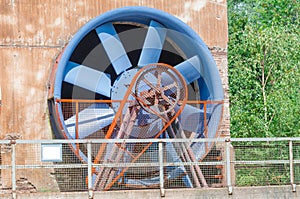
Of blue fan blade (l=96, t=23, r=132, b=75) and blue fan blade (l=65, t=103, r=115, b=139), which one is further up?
blue fan blade (l=96, t=23, r=132, b=75)

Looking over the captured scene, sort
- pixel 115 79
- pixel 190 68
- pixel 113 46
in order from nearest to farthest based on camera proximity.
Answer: pixel 113 46, pixel 190 68, pixel 115 79

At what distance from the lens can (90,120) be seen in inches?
590

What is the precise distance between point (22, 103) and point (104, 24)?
203 cm

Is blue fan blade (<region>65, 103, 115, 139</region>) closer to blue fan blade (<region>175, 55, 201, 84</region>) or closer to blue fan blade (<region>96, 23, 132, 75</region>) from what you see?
blue fan blade (<region>96, 23, 132, 75</region>)

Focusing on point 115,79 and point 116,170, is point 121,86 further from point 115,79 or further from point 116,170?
point 116,170

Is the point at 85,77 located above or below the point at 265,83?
below

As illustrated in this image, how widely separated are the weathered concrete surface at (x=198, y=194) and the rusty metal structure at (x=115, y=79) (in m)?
1.01

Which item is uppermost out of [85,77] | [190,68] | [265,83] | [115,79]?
[265,83]

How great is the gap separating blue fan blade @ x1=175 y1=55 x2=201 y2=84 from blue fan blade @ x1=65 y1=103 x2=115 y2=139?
4.86ft

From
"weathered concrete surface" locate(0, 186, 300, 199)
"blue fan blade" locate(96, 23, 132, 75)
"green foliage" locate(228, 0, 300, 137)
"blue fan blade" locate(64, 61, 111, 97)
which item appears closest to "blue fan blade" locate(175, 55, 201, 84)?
"blue fan blade" locate(96, 23, 132, 75)

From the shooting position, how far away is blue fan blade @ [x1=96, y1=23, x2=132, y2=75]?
15.1 meters

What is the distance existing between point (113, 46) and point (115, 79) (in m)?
1.15

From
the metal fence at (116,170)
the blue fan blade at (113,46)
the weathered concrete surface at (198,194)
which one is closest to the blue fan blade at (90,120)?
the metal fence at (116,170)

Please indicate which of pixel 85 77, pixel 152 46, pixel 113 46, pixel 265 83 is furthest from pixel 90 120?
pixel 265 83
